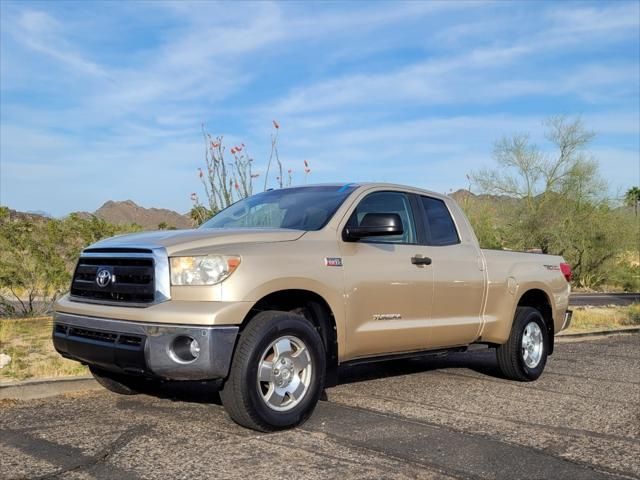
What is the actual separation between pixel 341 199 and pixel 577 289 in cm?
3368

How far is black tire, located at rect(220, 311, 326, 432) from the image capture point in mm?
5102

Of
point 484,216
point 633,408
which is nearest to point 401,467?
→ point 633,408

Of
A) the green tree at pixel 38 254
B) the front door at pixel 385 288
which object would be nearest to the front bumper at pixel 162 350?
the front door at pixel 385 288

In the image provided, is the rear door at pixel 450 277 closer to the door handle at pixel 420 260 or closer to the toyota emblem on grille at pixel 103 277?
the door handle at pixel 420 260

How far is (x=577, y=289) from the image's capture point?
3734cm

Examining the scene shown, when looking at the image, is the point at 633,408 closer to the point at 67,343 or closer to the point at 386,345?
the point at 386,345

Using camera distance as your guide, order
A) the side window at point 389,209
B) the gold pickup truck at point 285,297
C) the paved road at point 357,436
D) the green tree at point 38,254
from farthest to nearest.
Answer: the green tree at point 38,254 → the side window at point 389,209 → the gold pickup truck at point 285,297 → the paved road at point 357,436

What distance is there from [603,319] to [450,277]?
921 centimetres

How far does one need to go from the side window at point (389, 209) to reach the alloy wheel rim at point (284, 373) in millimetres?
1328

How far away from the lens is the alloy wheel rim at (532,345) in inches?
320

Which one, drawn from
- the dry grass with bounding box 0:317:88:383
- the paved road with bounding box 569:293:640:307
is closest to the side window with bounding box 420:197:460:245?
the dry grass with bounding box 0:317:88:383

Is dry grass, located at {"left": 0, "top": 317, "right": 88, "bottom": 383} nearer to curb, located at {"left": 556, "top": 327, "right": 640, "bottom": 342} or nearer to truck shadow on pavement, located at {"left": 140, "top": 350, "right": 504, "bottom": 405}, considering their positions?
truck shadow on pavement, located at {"left": 140, "top": 350, "right": 504, "bottom": 405}

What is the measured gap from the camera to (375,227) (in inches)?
237

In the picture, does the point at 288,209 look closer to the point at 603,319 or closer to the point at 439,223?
the point at 439,223
